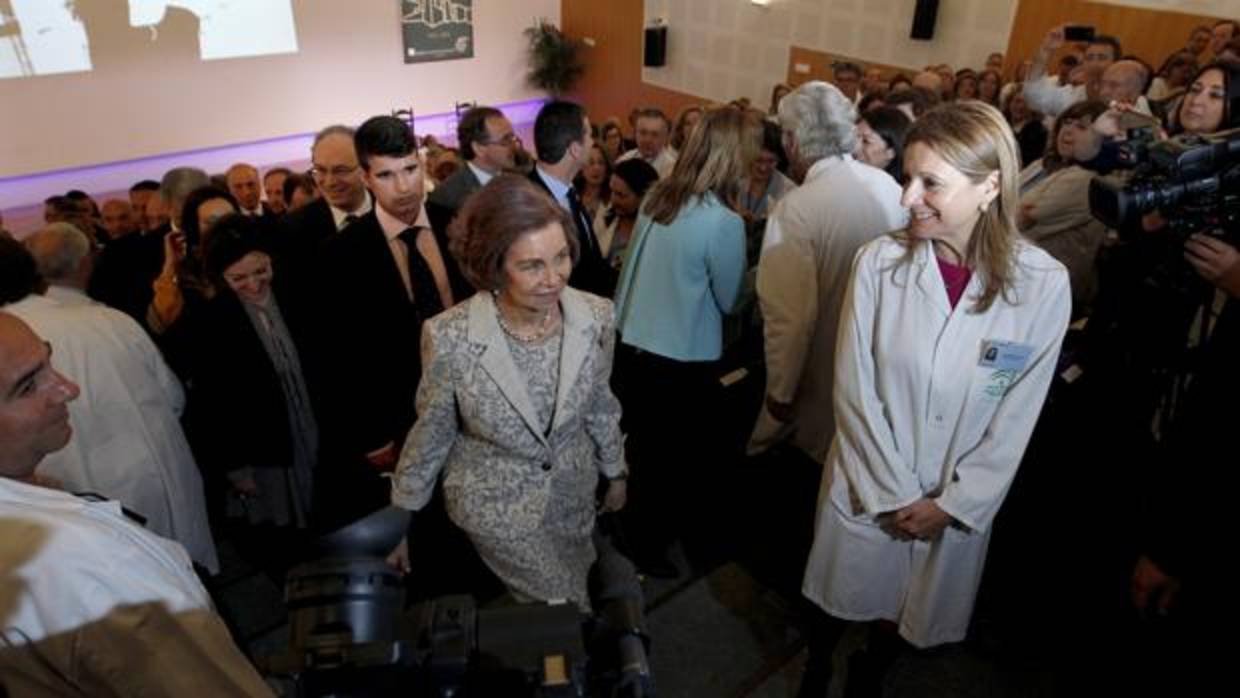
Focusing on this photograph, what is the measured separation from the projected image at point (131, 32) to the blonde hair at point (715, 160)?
30.1 feet

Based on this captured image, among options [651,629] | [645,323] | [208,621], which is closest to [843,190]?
[645,323]

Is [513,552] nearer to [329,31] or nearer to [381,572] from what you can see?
[381,572]

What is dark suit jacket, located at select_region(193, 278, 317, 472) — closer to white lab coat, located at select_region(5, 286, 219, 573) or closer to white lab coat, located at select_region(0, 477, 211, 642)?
white lab coat, located at select_region(5, 286, 219, 573)

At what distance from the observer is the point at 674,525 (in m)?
2.83

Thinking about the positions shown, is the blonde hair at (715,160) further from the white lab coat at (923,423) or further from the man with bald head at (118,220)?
the man with bald head at (118,220)

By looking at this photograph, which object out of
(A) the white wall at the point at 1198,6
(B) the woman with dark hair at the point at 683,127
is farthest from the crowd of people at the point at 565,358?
(A) the white wall at the point at 1198,6

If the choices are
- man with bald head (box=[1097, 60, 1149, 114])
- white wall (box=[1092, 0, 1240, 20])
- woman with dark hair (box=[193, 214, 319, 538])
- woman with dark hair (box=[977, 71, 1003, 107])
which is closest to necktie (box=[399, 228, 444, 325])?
woman with dark hair (box=[193, 214, 319, 538])

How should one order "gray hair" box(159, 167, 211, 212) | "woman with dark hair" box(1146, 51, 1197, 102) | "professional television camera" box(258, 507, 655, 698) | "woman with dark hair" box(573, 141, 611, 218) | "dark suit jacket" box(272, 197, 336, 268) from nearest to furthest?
"professional television camera" box(258, 507, 655, 698)
"dark suit jacket" box(272, 197, 336, 268)
"gray hair" box(159, 167, 211, 212)
"woman with dark hair" box(573, 141, 611, 218)
"woman with dark hair" box(1146, 51, 1197, 102)

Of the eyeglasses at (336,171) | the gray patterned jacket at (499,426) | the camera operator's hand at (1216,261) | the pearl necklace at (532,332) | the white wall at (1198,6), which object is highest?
the white wall at (1198,6)

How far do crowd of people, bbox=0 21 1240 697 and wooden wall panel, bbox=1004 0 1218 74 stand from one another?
4.52 meters

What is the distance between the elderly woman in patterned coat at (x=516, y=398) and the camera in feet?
5.47

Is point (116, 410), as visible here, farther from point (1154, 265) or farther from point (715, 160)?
point (1154, 265)

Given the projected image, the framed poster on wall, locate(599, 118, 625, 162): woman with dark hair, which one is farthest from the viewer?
the framed poster on wall

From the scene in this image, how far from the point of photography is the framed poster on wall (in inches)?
432
